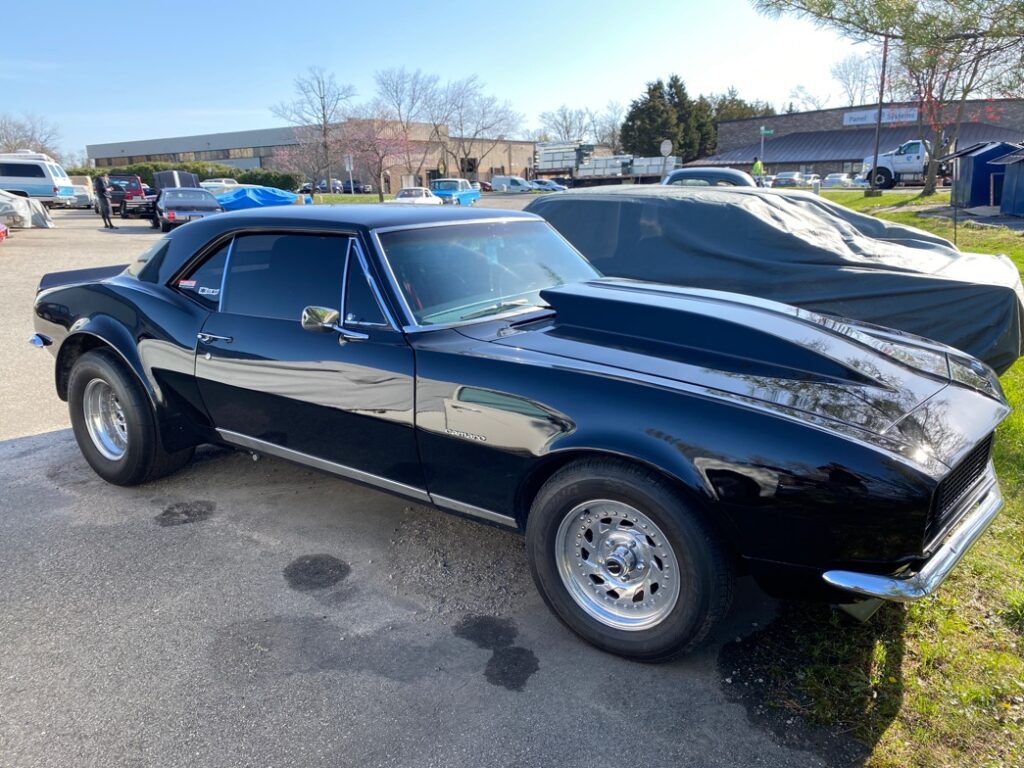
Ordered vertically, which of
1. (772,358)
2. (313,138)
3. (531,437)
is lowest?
(531,437)

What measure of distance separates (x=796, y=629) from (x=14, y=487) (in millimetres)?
4380

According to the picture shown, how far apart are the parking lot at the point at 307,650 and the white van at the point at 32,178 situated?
36621mm

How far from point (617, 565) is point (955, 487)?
3.96 ft

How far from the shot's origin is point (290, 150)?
203ft

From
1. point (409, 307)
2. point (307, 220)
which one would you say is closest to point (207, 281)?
point (307, 220)

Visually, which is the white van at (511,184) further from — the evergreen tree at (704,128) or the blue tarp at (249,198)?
the blue tarp at (249,198)

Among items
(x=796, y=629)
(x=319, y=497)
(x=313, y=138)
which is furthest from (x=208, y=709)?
(x=313, y=138)

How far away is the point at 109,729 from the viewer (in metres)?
2.39

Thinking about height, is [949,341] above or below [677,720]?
above

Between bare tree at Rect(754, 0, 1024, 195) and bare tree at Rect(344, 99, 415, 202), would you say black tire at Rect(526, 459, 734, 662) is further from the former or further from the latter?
bare tree at Rect(344, 99, 415, 202)

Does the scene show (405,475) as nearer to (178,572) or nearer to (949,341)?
(178,572)

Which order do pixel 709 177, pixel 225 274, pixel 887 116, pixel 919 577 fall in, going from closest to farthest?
pixel 919 577
pixel 225 274
pixel 709 177
pixel 887 116

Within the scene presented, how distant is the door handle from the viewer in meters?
3.63

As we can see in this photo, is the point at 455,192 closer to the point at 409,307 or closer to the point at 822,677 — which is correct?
the point at 409,307
